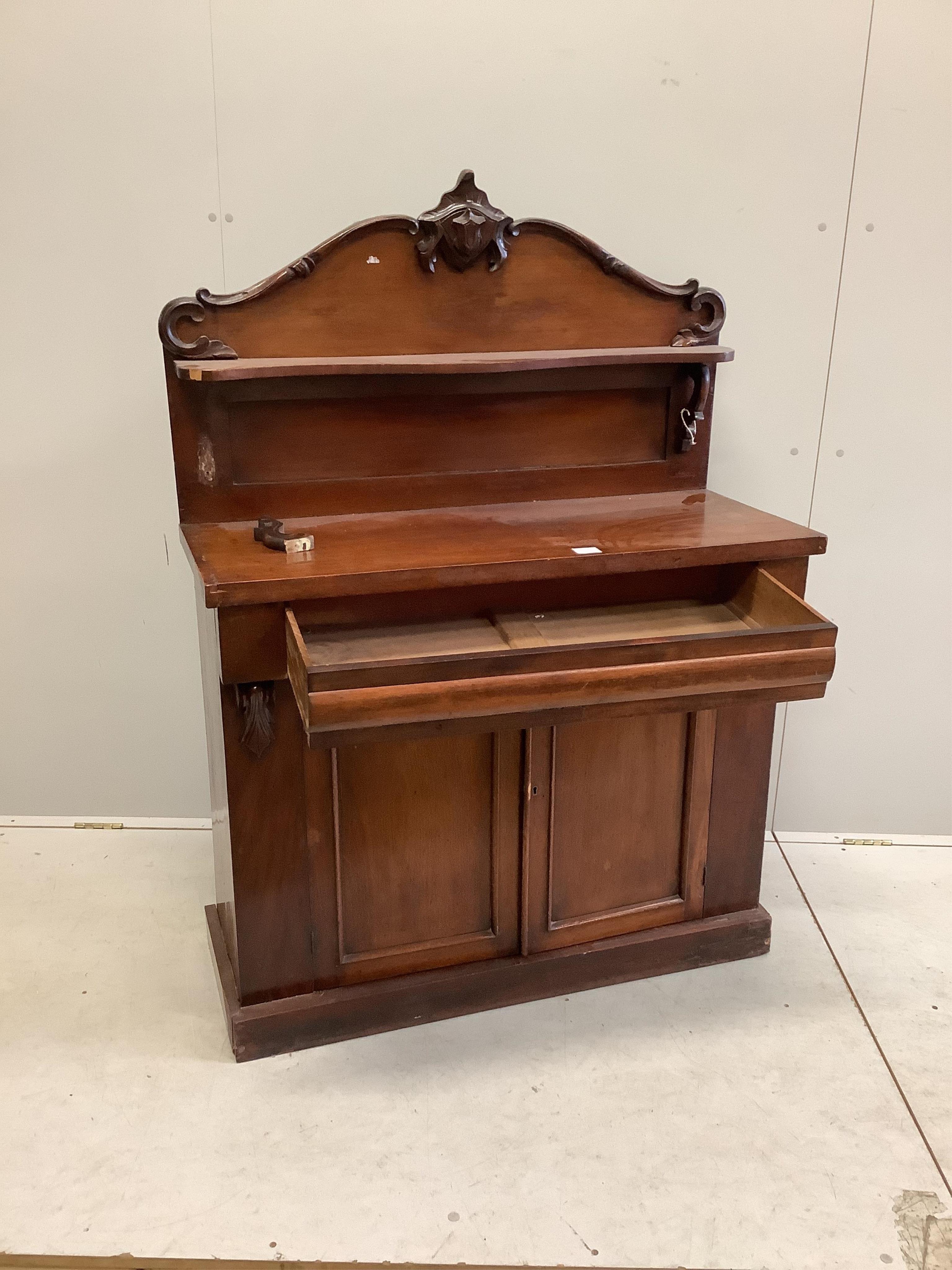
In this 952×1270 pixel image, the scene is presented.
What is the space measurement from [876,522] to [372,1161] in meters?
1.85

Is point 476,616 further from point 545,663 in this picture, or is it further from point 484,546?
point 545,663

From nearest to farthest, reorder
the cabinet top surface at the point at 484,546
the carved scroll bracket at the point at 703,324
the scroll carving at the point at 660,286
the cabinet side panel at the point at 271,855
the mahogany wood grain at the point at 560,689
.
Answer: the mahogany wood grain at the point at 560,689
the cabinet top surface at the point at 484,546
the cabinet side panel at the point at 271,855
the scroll carving at the point at 660,286
the carved scroll bracket at the point at 703,324

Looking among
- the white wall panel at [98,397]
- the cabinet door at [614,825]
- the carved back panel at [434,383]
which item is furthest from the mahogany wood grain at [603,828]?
the white wall panel at [98,397]

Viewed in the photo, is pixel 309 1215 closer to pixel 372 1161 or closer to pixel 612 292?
pixel 372 1161

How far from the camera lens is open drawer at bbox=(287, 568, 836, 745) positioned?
152 centimetres

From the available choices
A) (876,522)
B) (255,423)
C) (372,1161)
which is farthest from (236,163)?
(372,1161)

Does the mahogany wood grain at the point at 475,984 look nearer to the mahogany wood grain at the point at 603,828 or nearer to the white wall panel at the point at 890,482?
the mahogany wood grain at the point at 603,828

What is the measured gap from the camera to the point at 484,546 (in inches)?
71.3

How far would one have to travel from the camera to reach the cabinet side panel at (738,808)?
209 centimetres

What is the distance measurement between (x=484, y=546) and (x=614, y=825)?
0.67 m

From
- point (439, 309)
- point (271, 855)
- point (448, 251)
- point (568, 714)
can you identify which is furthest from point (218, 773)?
point (448, 251)

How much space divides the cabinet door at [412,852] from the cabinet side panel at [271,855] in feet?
0.09

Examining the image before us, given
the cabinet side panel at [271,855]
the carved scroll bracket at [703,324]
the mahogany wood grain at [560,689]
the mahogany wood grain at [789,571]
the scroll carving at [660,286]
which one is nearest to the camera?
the mahogany wood grain at [560,689]

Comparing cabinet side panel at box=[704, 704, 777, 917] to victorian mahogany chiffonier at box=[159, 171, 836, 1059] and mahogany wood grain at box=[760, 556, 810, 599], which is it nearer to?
victorian mahogany chiffonier at box=[159, 171, 836, 1059]
